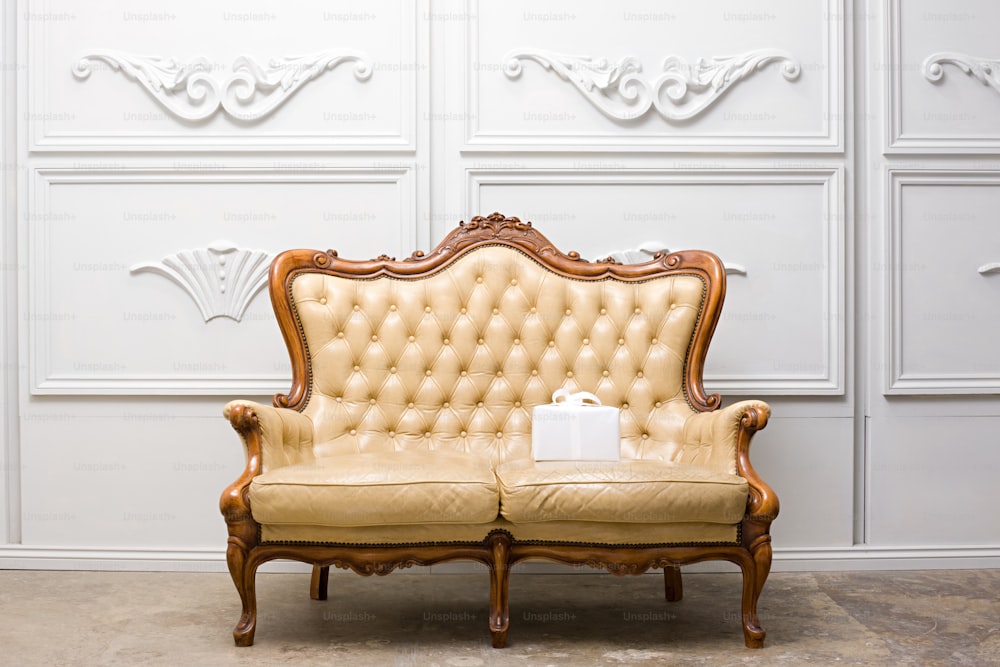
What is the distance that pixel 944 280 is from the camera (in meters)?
3.07

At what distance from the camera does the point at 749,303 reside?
305 cm

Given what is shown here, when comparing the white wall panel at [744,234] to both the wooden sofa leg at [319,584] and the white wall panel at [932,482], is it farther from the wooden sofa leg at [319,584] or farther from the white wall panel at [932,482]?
the wooden sofa leg at [319,584]

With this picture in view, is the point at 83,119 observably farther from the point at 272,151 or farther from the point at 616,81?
the point at 616,81

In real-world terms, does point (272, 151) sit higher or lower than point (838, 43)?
lower

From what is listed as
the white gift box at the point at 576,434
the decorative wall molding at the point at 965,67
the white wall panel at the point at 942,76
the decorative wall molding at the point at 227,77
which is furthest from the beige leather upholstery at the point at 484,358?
the decorative wall molding at the point at 965,67

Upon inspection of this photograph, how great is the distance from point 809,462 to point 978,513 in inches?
25.4

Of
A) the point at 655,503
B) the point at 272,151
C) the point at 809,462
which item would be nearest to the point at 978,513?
the point at 809,462

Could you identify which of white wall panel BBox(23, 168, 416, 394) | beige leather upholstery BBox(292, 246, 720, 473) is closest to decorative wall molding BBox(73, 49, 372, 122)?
white wall panel BBox(23, 168, 416, 394)

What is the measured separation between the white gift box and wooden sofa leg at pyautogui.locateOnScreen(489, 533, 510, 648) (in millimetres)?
331

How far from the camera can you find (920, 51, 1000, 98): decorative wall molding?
3055 mm

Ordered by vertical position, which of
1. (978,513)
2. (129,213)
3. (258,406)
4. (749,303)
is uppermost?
(129,213)

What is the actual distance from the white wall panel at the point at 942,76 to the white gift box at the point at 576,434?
5.25 ft

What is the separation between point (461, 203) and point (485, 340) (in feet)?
1.91

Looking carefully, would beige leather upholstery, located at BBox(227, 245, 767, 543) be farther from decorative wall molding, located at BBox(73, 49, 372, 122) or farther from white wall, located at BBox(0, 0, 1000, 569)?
decorative wall molding, located at BBox(73, 49, 372, 122)
